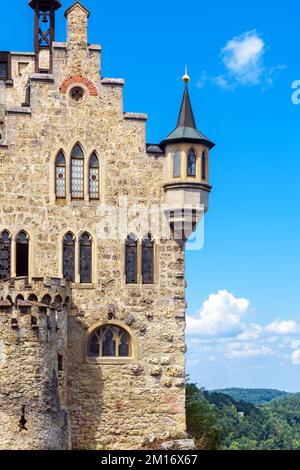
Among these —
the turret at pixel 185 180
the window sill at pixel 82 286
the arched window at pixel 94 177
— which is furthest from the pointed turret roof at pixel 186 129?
the window sill at pixel 82 286

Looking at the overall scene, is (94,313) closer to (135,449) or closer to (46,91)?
(135,449)

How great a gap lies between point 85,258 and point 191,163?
5.93m

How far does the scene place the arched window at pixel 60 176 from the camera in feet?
147

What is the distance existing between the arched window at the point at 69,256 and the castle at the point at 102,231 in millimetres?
41

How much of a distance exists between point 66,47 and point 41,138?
4.00m

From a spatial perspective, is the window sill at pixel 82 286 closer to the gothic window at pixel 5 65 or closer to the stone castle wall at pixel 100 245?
the stone castle wall at pixel 100 245

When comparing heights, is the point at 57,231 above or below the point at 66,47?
below

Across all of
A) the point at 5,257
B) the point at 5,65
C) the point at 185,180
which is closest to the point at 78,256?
the point at 5,257

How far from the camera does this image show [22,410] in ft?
123

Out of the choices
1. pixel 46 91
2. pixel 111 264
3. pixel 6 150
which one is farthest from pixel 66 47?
pixel 111 264

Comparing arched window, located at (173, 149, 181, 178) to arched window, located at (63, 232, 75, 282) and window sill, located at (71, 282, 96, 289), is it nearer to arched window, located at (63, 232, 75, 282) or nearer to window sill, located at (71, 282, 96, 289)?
arched window, located at (63, 232, 75, 282)

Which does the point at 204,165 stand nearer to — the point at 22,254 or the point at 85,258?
the point at 85,258

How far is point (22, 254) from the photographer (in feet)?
145
